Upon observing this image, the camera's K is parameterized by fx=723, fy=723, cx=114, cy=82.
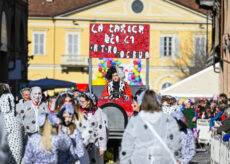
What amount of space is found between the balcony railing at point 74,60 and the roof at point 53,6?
3.88 m

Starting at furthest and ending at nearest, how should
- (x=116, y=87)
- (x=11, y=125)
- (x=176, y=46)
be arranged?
(x=176, y=46) < (x=116, y=87) < (x=11, y=125)

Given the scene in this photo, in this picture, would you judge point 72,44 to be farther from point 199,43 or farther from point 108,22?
point 199,43

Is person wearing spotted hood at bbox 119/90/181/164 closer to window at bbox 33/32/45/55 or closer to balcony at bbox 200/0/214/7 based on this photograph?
balcony at bbox 200/0/214/7

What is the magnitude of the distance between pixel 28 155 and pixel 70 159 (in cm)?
57

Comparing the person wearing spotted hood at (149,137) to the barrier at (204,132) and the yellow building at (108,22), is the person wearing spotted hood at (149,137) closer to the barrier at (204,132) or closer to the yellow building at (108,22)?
the barrier at (204,132)

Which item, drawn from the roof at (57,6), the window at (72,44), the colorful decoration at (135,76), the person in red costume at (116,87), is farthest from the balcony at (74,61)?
the person in red costume at (116,87)

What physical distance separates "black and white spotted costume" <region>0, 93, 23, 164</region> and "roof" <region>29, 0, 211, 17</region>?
49973 millimetres

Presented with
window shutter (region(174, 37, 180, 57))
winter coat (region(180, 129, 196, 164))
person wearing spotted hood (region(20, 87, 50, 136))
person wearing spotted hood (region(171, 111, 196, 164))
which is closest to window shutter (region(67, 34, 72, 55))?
window shutter (region(174, 37, 180, 57))

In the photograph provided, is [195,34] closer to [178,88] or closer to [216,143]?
[178,88]

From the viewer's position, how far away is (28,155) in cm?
759

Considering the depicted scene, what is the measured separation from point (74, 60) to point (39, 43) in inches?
132

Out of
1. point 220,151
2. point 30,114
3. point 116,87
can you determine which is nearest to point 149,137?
point 30,114

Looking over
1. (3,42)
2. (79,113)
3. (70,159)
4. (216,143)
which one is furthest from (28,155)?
(3,42)

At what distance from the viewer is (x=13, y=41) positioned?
38.1 m
